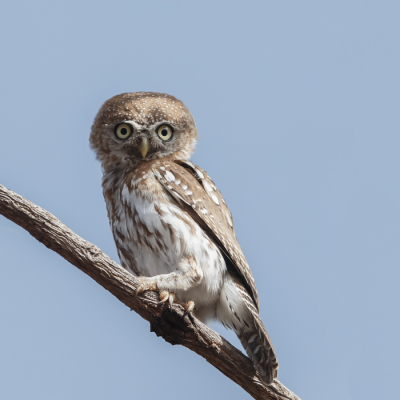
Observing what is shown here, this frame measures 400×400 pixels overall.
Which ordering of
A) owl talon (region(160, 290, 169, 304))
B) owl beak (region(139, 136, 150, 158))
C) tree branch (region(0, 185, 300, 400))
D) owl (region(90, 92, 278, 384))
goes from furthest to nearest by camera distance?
owl beak (region(139, 136, 150, 158)), owl (region(90, 92, 278, 384)), owl talon (region(160, 290, 169, 304)), tree branch (region(0, 185, 300, 400))

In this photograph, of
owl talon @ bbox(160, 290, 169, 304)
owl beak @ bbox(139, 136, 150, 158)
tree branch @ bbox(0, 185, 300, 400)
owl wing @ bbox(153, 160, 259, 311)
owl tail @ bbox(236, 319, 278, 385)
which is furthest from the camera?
owl beak @ bbox(139, 136, 150, 158)

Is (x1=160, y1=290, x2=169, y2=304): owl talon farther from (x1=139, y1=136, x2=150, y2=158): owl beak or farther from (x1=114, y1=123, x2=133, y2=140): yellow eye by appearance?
(x1=114, y1=123, x2=133, y2=140): yellow eye

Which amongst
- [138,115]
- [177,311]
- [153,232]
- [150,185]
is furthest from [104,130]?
[177,311]

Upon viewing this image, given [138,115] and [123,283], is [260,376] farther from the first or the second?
[138,115]

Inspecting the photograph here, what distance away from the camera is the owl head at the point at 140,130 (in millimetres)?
4777

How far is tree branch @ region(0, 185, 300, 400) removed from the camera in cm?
349

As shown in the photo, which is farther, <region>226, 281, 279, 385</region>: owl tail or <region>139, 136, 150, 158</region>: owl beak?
<region>139, 136, 150, 158</region>: owl beak

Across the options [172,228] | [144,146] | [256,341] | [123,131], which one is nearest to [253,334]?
[256,341]

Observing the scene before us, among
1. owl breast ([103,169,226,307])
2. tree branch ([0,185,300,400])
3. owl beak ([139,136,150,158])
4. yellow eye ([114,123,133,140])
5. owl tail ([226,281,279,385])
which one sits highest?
yellow eye ([114,123,133,140])

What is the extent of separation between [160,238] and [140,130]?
1111 mm

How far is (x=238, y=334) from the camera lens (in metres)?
4.29

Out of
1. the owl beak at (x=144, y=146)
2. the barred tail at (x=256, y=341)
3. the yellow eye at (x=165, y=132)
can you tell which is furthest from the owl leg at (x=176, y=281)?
the yellow eye at (x=165, y=132)

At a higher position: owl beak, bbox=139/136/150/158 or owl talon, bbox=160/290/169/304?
owl beak, bbox=139/136/150/158

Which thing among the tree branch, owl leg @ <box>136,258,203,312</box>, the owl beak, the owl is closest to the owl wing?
the owl
